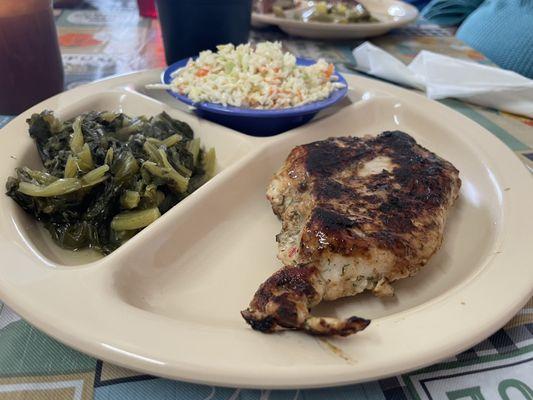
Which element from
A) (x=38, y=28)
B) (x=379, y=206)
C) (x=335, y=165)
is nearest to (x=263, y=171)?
(x=335, y=165)

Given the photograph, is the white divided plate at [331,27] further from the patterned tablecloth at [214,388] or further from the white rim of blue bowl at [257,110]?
the patterned tablecloth at [214,388]

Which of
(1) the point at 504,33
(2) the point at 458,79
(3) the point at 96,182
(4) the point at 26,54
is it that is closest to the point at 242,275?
(3) the point at 96,182

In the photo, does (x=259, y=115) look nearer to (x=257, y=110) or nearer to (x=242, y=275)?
(x=257, y=110)

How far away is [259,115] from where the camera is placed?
1.85 m

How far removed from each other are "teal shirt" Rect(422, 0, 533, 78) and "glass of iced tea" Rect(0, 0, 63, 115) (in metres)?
3.61

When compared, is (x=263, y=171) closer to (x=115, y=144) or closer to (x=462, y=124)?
(x=115, y=144)

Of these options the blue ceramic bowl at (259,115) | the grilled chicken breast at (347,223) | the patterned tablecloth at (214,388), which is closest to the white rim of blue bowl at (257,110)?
the blue ceramic bowl at (259,115)

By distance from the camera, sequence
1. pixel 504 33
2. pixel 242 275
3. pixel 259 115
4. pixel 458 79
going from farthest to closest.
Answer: pixel 504 33, pixel 458 79, pixel 259 115, pixel 242 275

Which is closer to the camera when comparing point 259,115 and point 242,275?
point 242,275

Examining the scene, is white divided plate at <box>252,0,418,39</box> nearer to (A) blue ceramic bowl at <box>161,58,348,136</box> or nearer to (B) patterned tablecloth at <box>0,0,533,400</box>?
(A) blue ceramic bowl at <box>161,58,348,136</box>

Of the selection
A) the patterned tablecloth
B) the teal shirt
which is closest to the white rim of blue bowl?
the patterned tablecloth

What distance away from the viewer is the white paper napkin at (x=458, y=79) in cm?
243

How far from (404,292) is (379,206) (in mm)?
278

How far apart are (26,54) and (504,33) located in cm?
384
